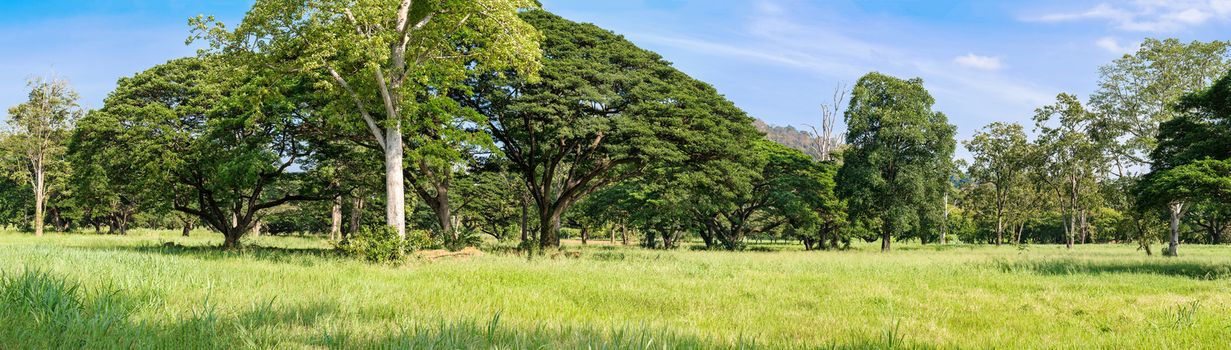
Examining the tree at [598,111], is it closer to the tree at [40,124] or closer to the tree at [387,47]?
the tree at [387,47]

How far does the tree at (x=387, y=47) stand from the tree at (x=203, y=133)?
1.97 m

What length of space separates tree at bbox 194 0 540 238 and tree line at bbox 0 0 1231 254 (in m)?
0.07

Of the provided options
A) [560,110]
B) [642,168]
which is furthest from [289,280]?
[642,168]

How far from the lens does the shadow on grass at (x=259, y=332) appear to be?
4.51 m

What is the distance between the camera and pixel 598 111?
2422 cm

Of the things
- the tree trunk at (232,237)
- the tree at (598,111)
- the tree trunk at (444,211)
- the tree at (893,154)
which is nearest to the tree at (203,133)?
the tree trunk at (232,237)

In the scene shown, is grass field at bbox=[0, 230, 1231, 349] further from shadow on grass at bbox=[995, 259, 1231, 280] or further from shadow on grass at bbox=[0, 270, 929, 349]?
shadow on grass at bbox=[995, 259, 1231, 280]

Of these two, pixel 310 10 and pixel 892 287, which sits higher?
pixel 310 10

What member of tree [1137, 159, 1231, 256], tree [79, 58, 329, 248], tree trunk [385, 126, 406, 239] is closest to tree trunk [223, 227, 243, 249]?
tree [79, 58, 329, 248]

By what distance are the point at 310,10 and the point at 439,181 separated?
9.87m

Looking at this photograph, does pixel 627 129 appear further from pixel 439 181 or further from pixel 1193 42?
pixel 1193 42

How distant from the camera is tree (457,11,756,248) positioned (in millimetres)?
22500

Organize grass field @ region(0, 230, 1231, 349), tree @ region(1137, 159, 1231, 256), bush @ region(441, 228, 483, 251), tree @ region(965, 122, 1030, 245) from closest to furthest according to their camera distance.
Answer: grass field @ region(0, 230, 1231, 349) < tree @ region(1137, 159, 1231, 256) < bush @ region(441, 228, 483, 251) < tree @ region(965, 122, 1030, 245)

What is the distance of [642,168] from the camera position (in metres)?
27.6
